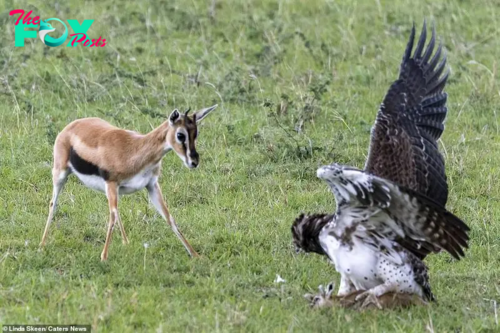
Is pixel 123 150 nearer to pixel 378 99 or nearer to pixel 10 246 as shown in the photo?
pixel 10 246

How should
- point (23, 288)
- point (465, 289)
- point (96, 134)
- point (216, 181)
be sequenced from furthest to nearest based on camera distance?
1. point (216, 181)
2. point (96, 134)
3. point (465, 289)
4. point (23, 288)

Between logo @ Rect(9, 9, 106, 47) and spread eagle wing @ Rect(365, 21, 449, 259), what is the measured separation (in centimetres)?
608

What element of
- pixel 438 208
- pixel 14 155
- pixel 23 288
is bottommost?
pixel 14 155

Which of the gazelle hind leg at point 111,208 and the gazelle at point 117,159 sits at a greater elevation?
the gazelle at point 117,159

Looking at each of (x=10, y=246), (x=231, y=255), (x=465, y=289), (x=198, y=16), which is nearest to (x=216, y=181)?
(x=231, y=255)

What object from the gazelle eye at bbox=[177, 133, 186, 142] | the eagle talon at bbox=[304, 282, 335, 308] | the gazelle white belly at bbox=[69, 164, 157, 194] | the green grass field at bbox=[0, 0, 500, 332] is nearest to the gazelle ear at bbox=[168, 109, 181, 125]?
the gazelle eye at bbox=[177, 133, 186, 142]

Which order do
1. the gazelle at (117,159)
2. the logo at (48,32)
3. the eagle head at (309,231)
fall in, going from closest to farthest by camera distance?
the eagle head at (309,231)
the gazelle at (117,159)
the logo at (48,32)

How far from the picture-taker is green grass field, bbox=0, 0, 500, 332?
6.73 meters

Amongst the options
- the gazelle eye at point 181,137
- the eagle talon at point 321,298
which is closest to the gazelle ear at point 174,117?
the gazelle eye at point 181,137

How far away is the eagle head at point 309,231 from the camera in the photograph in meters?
7.11

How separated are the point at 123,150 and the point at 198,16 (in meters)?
7.13

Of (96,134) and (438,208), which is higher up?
(438,208)

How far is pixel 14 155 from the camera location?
984 cm

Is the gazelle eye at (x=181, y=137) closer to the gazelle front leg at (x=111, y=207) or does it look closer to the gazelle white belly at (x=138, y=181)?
the gazelle white belly at (x=138, y=181)
